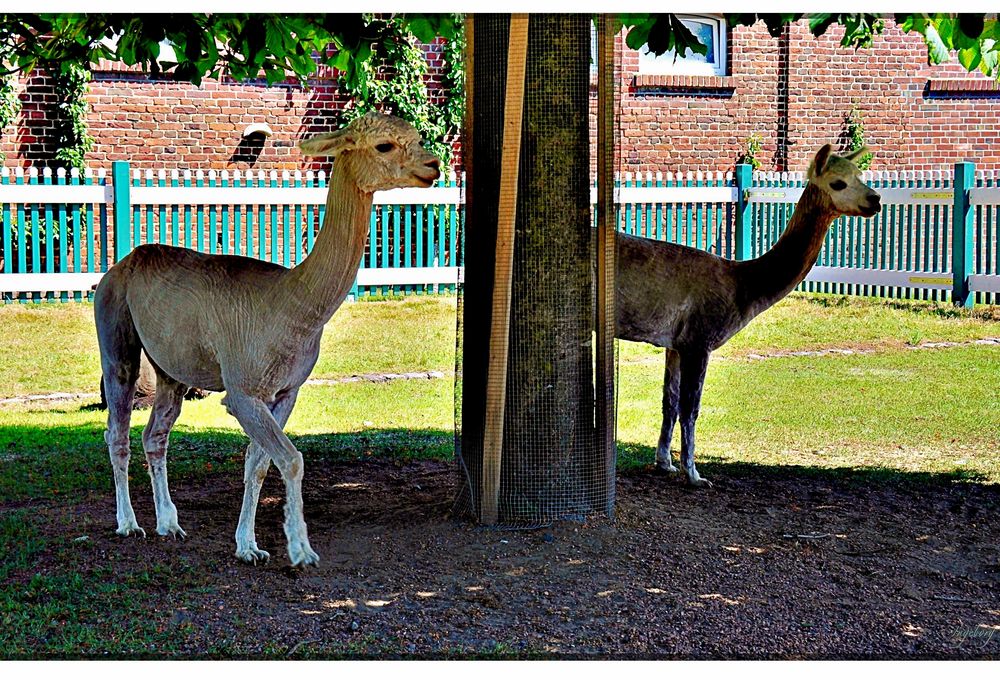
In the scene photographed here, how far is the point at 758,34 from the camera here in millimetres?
20828

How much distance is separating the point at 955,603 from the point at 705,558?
1063 mm

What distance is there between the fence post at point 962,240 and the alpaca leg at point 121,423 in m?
12.5

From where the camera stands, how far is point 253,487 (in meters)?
5.72

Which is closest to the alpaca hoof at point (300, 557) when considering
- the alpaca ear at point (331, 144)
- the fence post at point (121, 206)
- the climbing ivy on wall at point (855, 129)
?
the alpaca ear at point (331, 144)

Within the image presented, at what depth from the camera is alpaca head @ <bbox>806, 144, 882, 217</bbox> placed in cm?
738

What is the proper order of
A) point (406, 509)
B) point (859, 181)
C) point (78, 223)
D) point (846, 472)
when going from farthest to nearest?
point (78, 223), point (846, 472), point (859, 181), point (406, 509)

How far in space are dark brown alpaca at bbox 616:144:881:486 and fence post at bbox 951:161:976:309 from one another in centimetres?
907

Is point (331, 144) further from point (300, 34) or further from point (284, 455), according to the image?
point (300, 34)

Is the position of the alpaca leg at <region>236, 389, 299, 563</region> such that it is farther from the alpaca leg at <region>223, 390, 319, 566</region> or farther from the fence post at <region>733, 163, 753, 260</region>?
the fence post at <region>733, 163, 753, 260</region>

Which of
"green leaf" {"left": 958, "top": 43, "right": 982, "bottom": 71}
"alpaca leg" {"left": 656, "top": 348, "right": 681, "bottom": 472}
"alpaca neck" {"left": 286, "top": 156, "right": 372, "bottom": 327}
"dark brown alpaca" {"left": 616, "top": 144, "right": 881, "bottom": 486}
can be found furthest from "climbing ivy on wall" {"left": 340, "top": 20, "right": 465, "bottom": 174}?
"alpaca neck" {"left": 286, "top": 156, "right": 372, "bottom": 327}

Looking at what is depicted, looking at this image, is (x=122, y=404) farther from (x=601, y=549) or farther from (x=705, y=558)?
(x=705, y=558)

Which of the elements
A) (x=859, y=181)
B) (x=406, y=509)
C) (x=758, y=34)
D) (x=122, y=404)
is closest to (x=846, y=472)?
(x=859, y=181)

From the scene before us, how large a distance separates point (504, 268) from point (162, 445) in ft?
6.03

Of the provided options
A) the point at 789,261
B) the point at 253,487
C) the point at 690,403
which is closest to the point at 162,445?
the point at 253,487
